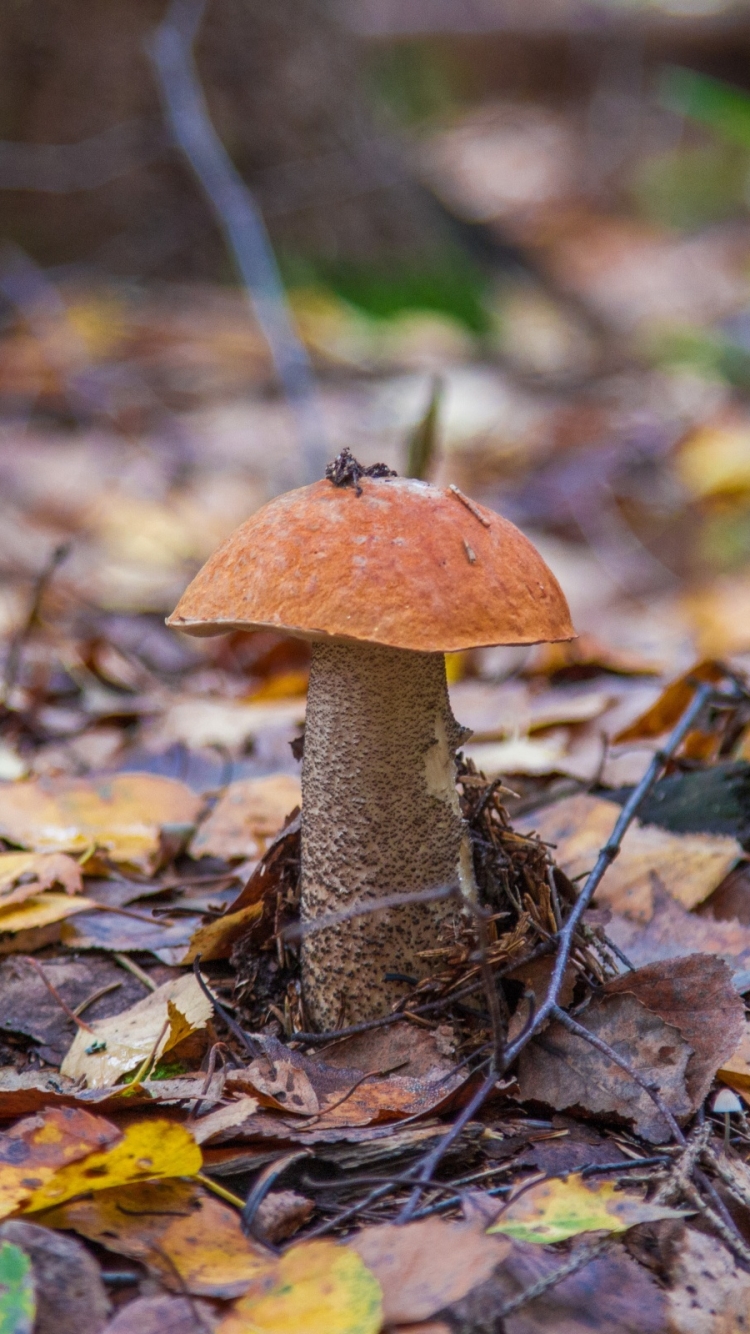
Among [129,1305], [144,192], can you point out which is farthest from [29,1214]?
[144,192]

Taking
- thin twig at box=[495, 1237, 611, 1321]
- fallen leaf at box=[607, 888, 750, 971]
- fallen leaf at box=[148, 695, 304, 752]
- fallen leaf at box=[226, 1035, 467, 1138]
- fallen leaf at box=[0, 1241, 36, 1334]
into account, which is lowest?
fallen leaf at box=[0, 1241, 36, 1334]

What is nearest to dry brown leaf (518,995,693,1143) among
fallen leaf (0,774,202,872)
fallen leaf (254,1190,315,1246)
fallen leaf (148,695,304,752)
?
fallen leaf (254,1190,315,1246)

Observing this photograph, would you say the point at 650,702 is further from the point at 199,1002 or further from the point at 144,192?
the point at 144,192

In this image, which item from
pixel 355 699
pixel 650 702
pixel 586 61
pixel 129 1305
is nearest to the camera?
pixel 129 1305

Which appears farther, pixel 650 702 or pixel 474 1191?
pixel 650 702

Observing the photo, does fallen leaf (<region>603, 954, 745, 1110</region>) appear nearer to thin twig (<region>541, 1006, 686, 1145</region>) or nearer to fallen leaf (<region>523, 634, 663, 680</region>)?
thin twig (<region>541, 1006, 686, 1145</region>)

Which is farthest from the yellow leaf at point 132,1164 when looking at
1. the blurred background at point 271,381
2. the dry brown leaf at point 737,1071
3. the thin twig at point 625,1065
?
the blurred background at point 271,381

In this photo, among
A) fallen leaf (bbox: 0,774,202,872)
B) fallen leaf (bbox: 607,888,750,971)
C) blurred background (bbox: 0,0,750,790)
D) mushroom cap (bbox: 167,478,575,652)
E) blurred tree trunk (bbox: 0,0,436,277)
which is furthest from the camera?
blurred tree trunk (bbox: 0,0,436,277)

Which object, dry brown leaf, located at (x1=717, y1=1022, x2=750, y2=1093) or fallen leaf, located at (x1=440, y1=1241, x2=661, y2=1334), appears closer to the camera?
fallen leaf, located at (x1=440, y1=1241, x2=661, y2=1334)
